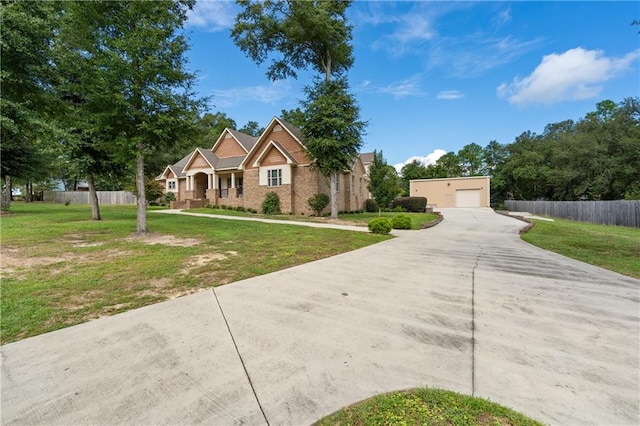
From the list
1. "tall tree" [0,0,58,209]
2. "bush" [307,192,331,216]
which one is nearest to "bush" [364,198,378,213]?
"bush" [307,192,331,216]

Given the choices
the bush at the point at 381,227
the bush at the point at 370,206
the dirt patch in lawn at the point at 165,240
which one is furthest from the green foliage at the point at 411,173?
the dirt patch in lawn at the point at 165,240

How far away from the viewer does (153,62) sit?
8938 mm

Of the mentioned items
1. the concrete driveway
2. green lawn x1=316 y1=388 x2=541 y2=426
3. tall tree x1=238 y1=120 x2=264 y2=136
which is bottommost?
the concrete driveway

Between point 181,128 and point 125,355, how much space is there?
903cm

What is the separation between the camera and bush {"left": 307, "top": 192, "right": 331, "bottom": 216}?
65.4 feet

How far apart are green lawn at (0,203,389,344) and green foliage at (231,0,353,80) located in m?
13.9

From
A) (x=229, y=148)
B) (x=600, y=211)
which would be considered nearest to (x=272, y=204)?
(x=229, y=148)

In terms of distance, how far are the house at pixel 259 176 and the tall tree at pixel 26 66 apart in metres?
12.7

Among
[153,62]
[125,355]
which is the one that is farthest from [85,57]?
[125,355]

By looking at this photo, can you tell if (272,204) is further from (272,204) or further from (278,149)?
(278,149)

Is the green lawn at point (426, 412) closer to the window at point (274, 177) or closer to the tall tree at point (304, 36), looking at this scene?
the tall tree at point (304, 36)

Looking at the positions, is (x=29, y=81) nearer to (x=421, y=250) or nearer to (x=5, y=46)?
(x=5, y=46)

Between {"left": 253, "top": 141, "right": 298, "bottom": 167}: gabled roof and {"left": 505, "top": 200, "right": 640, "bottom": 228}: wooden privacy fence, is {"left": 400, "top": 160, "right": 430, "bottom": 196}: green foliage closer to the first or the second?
{"left": 505, "top": 200, "right": 640, "bottom": 228}: wooden privacy fence

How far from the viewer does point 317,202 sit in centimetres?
1992
